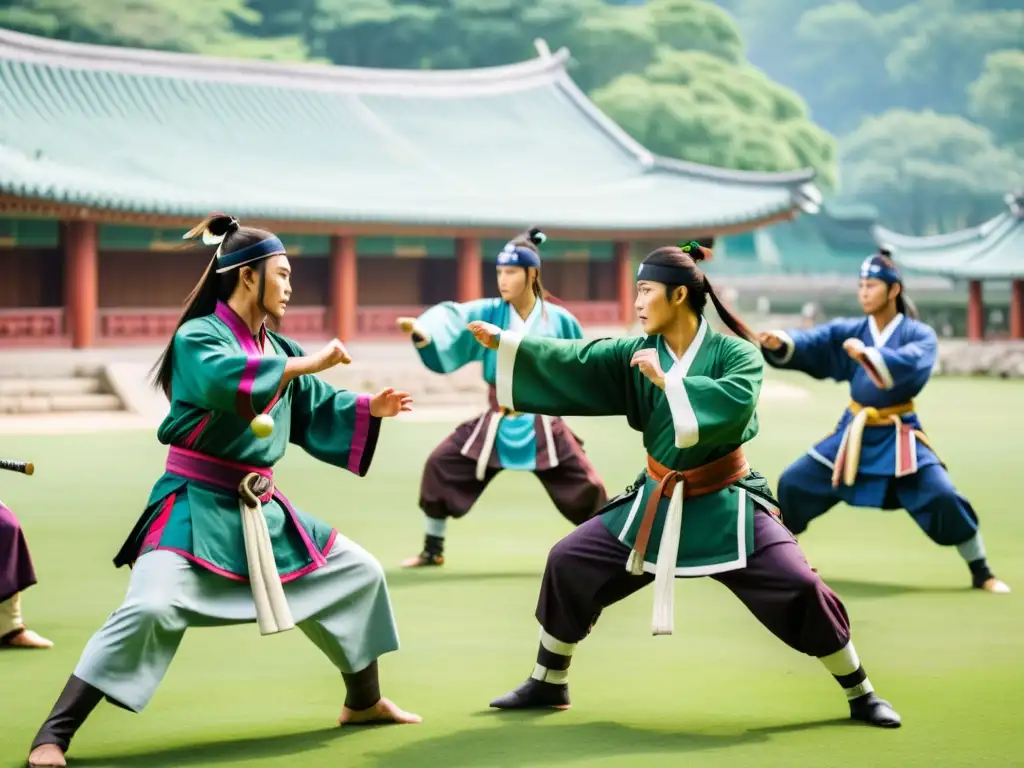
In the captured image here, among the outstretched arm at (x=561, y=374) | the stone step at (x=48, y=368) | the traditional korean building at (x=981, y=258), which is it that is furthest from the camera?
the traditional korean building at (x=981, y=258)

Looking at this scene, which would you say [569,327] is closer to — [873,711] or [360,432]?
[360,432]

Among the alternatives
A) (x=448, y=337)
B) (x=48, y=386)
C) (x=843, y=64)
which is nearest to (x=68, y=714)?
(x=448, y=337)

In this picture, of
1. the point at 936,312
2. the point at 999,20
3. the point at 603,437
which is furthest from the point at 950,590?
the point at 999,20

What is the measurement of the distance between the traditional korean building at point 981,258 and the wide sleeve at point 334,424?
1102 inches

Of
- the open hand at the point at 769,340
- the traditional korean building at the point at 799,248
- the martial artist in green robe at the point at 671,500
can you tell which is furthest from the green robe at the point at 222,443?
the traditional korean building at the point at 799,248

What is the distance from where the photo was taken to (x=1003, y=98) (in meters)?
58.2

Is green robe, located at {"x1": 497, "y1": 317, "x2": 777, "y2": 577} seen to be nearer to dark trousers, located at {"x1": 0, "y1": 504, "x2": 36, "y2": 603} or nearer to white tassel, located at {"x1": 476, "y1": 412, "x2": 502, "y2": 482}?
dark trousers, located at {"x1": 0, "y1": 504, "x2": 36, "y2": 603}

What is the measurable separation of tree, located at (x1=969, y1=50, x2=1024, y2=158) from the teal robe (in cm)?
5276

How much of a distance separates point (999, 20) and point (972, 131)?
7938mm

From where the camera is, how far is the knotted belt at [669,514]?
5.05 meters

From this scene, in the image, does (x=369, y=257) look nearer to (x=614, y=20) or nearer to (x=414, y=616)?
Result: (x=414, y=616)

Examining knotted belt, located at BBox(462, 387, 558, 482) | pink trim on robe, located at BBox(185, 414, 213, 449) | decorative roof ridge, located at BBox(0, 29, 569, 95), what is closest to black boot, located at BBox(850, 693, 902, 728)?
pink trim on robe, located at BBox(185, 414, 213, 449)

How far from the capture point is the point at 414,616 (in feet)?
22.6

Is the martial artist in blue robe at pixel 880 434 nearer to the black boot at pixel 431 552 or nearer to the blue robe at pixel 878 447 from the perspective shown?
the blue robe at pixel 878 447
